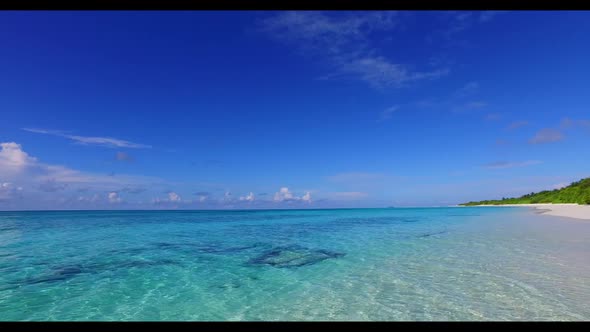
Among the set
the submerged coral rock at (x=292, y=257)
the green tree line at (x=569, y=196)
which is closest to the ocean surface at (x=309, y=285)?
the submerged coral rock at (x=292, y=257)

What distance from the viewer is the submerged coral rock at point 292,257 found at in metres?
11.3

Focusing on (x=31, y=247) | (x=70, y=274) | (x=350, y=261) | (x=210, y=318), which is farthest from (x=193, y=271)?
(x=31, y=247)

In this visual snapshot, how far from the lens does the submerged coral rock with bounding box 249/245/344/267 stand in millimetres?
11332

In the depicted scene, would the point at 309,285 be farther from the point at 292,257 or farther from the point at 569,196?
the point at 569,196

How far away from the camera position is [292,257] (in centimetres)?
1250

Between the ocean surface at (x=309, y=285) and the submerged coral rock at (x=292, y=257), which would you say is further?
the submerged coral rock at (x=292, y=257)

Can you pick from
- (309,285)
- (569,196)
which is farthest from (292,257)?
(569,196)

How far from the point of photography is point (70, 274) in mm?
10008

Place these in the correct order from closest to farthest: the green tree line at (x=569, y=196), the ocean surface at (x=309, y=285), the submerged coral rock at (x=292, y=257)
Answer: the ocean surface at (x=309, y=285) → the submerged coral rock at (x=292, y=257) → the green tree line at (x=569, y=196)

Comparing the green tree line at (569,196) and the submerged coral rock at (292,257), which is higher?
the green tree line at (569,196)

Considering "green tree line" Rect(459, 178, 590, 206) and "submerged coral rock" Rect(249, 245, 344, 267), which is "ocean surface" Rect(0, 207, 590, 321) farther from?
"green tree line" Rect(459, 178, 590, 206)

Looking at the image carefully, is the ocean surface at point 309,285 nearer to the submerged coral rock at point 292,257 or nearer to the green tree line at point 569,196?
the submerged coral rock at point 292,257
